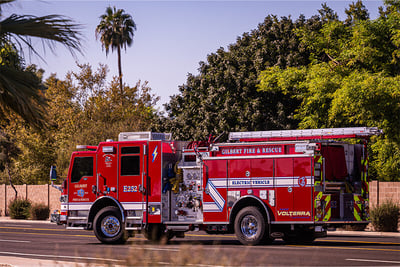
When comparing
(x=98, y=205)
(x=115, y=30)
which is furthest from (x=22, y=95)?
(x=115, y=30)

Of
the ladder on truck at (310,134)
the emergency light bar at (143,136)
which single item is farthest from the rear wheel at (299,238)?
the emergency light bar at (143,136)

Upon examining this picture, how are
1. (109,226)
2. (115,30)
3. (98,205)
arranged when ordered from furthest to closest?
1. (115,30)
2. (98,205)
3. (109,226)

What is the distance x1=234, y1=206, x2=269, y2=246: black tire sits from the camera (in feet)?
58.2

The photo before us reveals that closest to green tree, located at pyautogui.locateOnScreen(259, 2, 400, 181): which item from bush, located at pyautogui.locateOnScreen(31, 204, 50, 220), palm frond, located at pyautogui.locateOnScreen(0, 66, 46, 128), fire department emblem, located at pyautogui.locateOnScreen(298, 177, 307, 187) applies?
fire department emblem, located at pyautogui.locateOnScreen(298, 177, 307, 187)

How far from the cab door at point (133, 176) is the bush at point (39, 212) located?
799 inches

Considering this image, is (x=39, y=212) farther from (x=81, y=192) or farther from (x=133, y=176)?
(x=133, y=176)

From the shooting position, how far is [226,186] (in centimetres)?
1858

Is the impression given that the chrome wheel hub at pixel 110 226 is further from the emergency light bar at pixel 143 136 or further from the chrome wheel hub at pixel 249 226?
the chrome wheel hub at pixel 249 226

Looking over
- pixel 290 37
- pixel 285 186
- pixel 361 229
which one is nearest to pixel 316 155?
pixel 285 186

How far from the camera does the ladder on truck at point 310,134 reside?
59.6 feet

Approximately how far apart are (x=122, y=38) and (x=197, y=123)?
24.0m

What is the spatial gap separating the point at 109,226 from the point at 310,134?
6.77 metres

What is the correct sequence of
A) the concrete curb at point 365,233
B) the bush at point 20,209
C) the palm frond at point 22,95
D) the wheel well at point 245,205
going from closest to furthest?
the palm frond at point 22,95, the wheel well at point 245,205, the concrete curb at point 365,233, the bush at point 20,209

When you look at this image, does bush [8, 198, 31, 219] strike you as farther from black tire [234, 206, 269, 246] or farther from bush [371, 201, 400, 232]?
black tire [234, 206, 269, 246]
